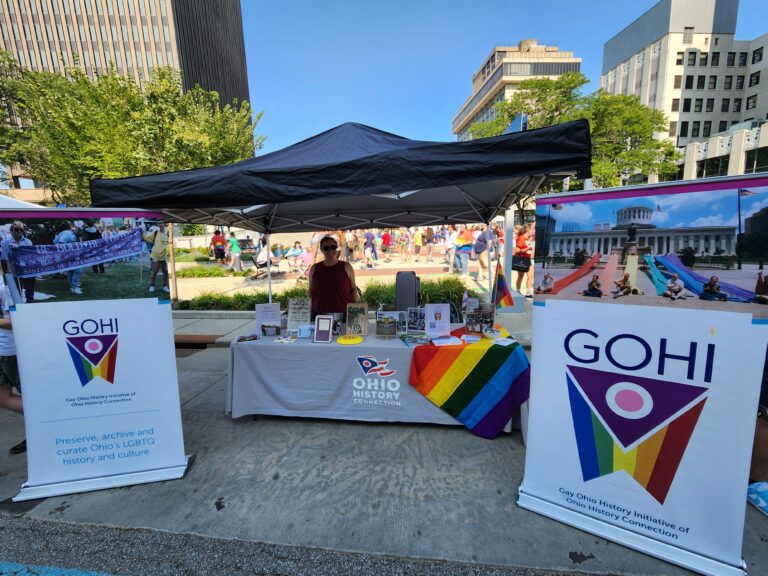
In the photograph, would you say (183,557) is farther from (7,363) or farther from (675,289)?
(675,289)

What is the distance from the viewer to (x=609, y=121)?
78.4 feet

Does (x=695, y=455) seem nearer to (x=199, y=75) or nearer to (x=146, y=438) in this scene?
(x=146, y=438)

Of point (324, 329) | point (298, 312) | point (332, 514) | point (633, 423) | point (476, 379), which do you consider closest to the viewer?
point (633, 423)

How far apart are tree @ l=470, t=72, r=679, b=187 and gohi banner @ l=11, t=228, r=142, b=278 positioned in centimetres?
2583

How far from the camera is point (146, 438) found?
261 centimetres

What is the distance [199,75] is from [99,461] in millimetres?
54893

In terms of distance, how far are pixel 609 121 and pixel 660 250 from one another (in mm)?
28708

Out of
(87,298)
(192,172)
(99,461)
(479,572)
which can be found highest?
(192,172)

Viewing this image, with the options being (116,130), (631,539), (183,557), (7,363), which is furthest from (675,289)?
(116,130)

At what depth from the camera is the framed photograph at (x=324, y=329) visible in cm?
340

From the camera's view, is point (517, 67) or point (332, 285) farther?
point (517, 67)

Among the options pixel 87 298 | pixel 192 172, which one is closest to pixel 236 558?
pixel 87 298

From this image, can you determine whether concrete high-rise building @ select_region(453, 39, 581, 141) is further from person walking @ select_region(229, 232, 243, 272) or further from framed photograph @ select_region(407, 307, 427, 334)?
framed photograph @ select_region(407, 307, 427, 334)

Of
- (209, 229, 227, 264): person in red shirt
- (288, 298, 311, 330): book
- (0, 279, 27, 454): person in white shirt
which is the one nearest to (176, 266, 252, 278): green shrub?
(209, 229, 227, 264): person in red shirt
